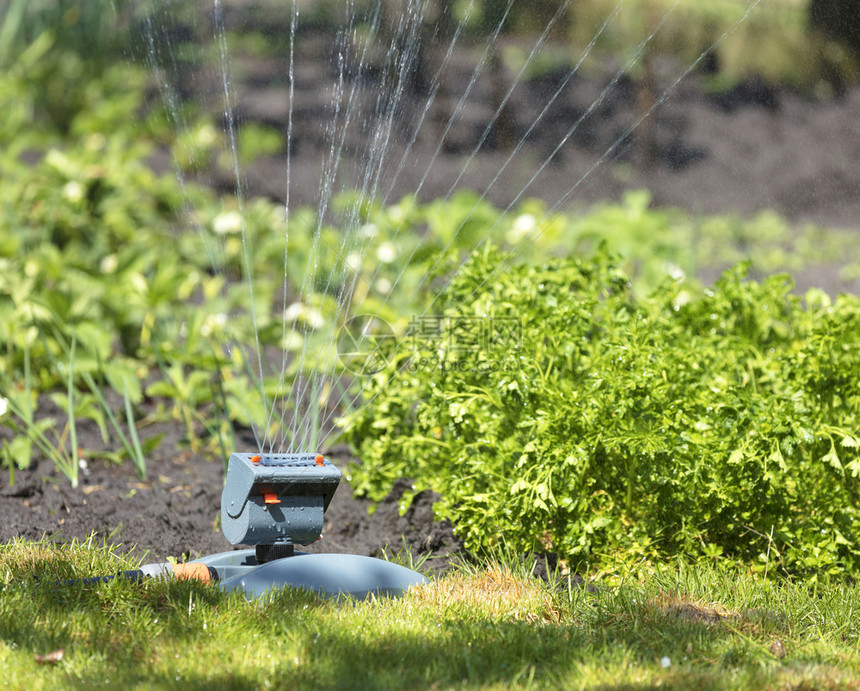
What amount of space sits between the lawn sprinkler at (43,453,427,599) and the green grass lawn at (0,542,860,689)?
0.18ft

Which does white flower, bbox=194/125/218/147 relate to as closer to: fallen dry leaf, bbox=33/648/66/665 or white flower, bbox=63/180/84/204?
white flower, bbox=63/180/84/204

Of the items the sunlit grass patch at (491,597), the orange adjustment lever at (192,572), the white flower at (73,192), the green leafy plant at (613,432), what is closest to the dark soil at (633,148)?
the white flower at (73,192)

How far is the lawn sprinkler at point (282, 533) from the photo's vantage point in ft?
7.14

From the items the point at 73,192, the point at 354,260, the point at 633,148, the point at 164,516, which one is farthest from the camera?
the point at 633,148

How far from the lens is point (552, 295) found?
2.97 metres

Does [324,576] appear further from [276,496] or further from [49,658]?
[49,658]

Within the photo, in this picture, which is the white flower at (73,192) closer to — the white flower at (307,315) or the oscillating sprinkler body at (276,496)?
the white flower at (307,315)

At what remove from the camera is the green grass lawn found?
182 cm

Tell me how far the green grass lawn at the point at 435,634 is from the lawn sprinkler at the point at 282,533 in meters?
0.05

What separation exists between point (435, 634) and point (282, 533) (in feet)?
1.48

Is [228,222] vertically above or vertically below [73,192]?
below

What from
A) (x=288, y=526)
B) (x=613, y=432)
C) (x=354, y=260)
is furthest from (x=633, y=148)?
(x=288, y=526)

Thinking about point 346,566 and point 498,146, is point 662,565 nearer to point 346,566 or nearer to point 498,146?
point 346,566

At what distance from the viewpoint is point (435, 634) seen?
2029 mm
